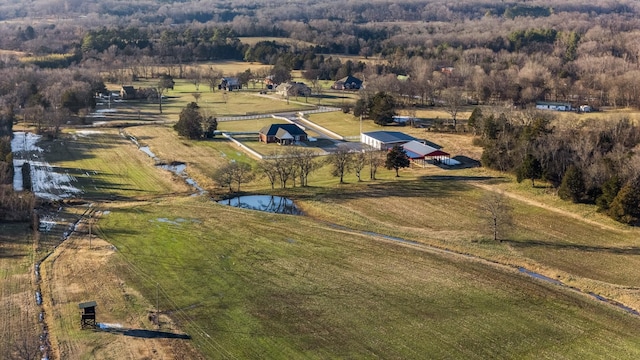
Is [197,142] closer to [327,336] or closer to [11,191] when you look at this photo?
[11,191]

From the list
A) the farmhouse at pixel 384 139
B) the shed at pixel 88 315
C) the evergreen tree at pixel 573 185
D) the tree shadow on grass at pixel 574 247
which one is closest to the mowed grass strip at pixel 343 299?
the shed at pixel 88 315

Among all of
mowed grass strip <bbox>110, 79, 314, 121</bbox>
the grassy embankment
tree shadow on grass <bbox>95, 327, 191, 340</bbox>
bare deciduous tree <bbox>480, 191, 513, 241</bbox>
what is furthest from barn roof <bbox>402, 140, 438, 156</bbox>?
tree shadow on grass <bbox>95, 327, 191, 340</bbox>

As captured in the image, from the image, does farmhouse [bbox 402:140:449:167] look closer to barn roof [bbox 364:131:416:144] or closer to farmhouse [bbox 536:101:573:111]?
barn roof [bbox 364:131:416:144]

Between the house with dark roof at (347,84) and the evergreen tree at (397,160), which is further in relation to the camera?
the house with dark roof at (347,84)

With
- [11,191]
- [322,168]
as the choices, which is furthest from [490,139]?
[11,191]

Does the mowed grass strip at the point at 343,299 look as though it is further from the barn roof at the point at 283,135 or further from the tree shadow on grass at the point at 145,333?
the barn roof at the point at 283,135

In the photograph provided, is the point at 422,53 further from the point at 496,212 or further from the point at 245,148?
the point at 496,212
